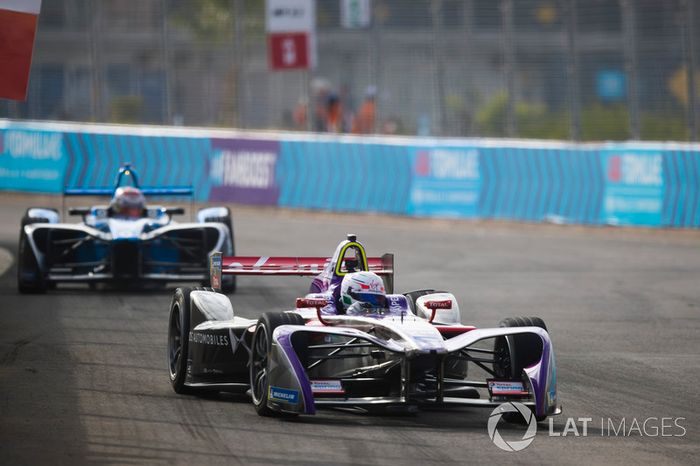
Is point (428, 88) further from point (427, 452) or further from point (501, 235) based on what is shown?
point (427, 452)

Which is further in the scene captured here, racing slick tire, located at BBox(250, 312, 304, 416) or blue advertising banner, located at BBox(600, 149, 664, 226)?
blue advertising banner, located at BBox(600, 149, 664, 226)

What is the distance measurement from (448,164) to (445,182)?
38 cm

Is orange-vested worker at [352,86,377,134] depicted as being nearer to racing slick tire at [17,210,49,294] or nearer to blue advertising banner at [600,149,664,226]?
blue advertising banner at [600,149,664,226]

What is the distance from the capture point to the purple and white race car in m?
8.71

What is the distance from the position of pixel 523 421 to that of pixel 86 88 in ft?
80.1

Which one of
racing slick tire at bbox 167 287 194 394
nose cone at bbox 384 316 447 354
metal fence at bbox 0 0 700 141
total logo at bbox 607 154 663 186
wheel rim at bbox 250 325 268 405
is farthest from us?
metal fence at bbox 0 0 700 141

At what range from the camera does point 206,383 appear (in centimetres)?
999

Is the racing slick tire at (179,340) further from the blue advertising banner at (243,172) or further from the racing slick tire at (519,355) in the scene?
the blue advertising banner at (243,172)

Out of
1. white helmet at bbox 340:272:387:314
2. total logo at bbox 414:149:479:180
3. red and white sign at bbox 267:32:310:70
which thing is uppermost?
red and white sign at bbox 267:32:310:70

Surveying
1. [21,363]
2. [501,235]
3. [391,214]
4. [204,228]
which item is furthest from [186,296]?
[391,214]

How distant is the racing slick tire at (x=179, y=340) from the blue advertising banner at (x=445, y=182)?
16.1m

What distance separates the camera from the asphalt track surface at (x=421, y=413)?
7949 millimetres

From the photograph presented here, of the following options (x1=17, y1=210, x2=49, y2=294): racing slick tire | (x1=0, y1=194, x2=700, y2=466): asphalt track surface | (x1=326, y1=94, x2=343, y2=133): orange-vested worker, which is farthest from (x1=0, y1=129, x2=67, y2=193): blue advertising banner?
(x1=17, y1=210, x2=49, y2=294): racing slick tire

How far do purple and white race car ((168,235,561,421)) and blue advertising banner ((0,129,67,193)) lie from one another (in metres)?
20.3
